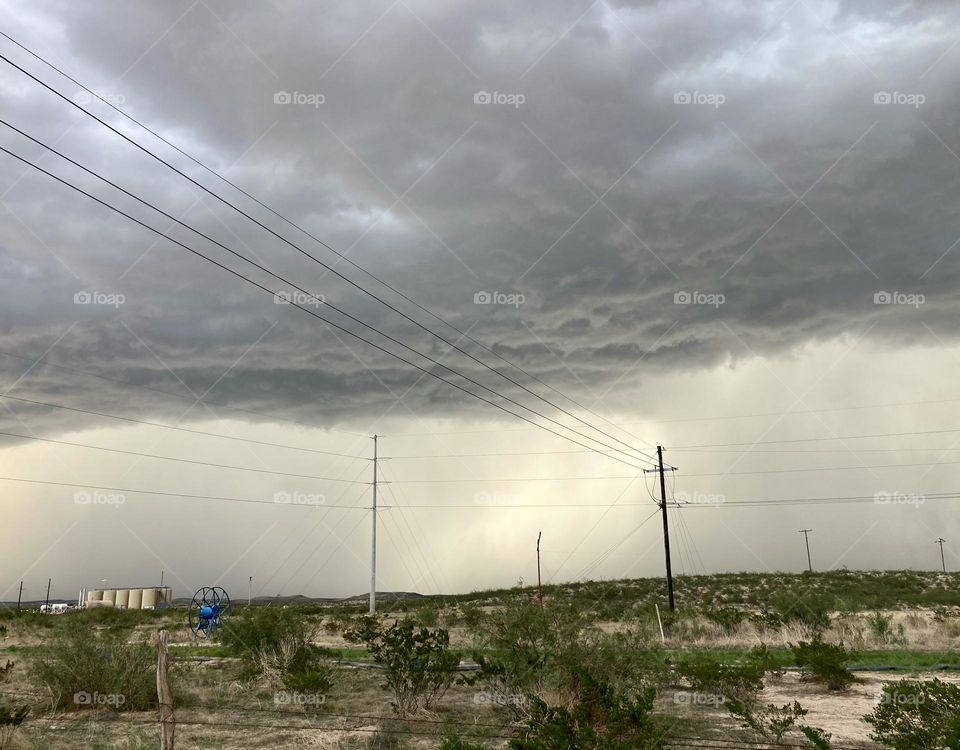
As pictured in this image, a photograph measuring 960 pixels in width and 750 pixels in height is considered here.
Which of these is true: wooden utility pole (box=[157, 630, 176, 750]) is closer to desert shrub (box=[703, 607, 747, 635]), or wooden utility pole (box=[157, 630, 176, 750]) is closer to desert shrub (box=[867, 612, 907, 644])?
desert shrub (box=[703, 607, 747, 635])

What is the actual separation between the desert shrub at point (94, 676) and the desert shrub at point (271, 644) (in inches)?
107

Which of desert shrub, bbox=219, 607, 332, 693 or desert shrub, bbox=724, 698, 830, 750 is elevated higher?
desert shrub, bbox=219, 607, 332, 693

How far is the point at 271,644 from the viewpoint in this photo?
2067cm

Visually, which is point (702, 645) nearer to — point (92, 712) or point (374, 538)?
point (92, 712)

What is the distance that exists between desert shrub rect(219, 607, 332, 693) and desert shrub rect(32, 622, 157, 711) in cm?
273

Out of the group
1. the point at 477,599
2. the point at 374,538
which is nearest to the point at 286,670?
the point at 374,538

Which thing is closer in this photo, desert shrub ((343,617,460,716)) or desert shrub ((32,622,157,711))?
desert shrub ((343,617,460,716))

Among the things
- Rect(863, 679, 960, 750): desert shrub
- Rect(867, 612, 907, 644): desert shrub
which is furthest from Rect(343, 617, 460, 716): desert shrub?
Rect(867, 612, 907, 644): desert shrub

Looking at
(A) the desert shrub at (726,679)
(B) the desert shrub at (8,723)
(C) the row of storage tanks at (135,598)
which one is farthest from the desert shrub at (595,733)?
(C) the row of storage tanks at (135,598)

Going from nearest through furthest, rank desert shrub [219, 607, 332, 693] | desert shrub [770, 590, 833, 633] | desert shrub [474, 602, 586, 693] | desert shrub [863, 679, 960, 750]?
desert shrub [863, 679, 960, 750], desert shrub [474, 602, 586, 693], desert shrub [219, 607, 332, 693], desert shrub [770, 590, 833, 633]

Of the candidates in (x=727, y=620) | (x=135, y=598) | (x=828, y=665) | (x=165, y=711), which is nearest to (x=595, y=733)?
(x=165, y=711)

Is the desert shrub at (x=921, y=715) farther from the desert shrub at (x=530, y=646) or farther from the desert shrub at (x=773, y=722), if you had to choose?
the desert shrub at (x=530, y=646)

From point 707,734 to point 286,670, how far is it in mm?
11117

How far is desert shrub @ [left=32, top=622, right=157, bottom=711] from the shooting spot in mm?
16812
